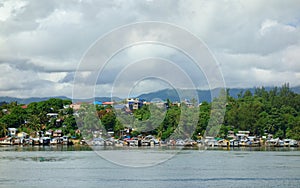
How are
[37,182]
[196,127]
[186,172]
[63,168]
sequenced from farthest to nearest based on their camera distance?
[196,127]
[63,168]
[186,172]
[37,182]

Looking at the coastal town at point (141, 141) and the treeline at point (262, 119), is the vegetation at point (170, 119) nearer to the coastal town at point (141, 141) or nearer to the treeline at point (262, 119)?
the treeline at point (262, 119)

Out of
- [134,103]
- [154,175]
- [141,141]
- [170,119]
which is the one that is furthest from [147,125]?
[154,175]

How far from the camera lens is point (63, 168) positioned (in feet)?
146

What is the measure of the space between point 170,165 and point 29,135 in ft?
189

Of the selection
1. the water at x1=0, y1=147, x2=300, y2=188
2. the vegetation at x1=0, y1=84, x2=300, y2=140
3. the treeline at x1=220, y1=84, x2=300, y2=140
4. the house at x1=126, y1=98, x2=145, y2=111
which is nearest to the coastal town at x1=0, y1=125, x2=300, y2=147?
the vegetation at x1=0, y1=84, x2=300, y2=140

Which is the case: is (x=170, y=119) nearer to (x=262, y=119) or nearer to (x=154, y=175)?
(x=262, y=119)

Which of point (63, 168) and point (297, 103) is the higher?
point (297, 103)

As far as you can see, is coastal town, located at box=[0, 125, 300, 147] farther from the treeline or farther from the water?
the water

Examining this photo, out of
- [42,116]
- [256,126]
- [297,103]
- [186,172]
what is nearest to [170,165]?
[186,172]

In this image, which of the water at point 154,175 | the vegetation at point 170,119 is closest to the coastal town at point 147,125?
the vegetation at point 170,119

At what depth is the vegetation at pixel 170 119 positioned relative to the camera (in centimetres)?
8912

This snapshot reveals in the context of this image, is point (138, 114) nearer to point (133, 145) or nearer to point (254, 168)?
point (133, 145)

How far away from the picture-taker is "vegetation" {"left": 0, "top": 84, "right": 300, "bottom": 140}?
89125 millimetres

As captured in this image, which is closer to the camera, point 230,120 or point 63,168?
point 63,168
